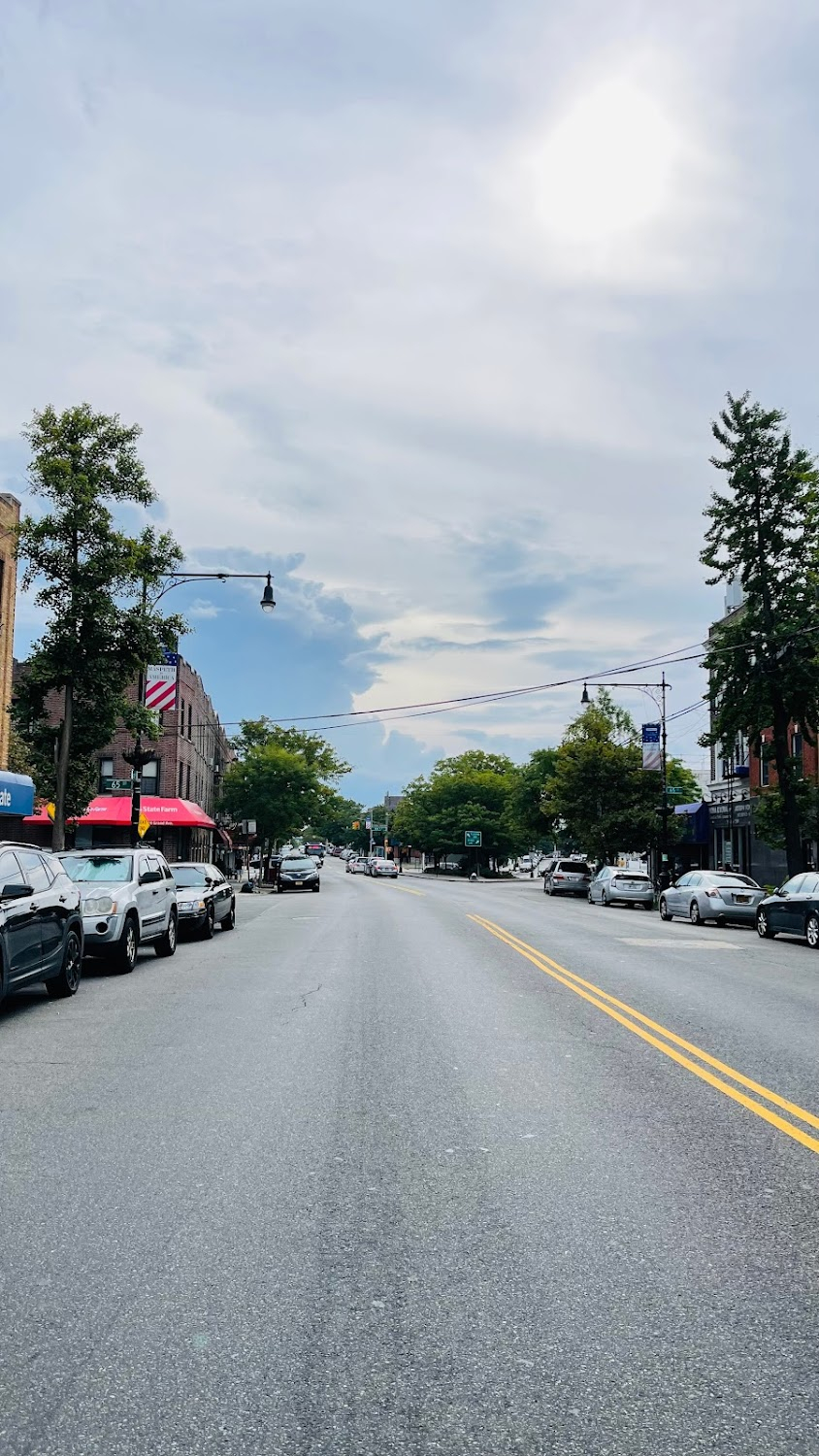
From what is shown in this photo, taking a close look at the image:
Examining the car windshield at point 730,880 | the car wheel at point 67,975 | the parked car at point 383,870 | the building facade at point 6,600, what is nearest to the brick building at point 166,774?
the building facade at point 6,600

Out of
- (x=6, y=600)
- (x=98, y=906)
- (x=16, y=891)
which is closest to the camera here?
(x=16, y=891)

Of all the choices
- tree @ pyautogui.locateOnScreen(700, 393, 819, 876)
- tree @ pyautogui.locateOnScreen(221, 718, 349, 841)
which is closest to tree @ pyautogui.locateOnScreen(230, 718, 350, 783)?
tree @ pyautogui.locateOnScreen(221, 718, 349, 841)

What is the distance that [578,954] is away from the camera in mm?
18312

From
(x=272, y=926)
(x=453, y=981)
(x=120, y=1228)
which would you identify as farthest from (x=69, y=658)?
(x=120, y=1228)

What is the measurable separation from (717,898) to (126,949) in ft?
55.9

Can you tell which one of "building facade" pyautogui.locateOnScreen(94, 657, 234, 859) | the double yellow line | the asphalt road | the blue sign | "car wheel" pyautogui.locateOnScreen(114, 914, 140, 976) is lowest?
the asphalt road

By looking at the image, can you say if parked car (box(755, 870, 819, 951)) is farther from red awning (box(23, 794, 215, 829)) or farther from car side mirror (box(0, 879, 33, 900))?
red awning (box(23, 794, 215, 829))

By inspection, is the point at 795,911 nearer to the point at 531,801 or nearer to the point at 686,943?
the point at 686,943

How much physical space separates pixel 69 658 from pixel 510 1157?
17945mm

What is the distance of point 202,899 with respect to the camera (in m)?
21.1

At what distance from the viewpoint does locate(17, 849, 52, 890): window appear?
459 inches

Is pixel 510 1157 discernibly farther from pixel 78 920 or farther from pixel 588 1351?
pixel 78 920

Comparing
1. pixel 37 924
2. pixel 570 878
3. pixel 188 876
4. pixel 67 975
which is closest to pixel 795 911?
pixel 188 876

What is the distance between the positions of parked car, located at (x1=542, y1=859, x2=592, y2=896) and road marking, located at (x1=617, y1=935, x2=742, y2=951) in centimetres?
3008
